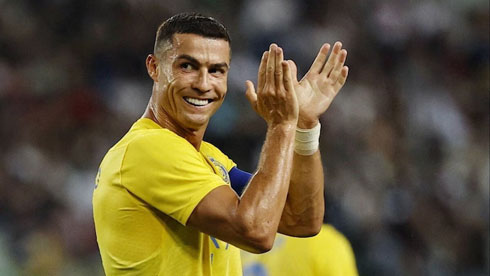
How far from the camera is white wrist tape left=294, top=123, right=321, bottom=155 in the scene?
128 inches

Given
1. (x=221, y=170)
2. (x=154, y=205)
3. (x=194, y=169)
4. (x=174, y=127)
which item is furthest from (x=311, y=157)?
(x=154, y=205)

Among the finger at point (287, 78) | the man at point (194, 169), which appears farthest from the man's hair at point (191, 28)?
the finger at point (287, 78)

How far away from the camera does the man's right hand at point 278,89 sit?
287 cm

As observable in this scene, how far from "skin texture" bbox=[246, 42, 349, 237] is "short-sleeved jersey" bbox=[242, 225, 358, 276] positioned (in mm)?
505

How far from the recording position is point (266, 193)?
2723 mm

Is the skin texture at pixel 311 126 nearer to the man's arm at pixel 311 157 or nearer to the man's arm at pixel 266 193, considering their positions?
the man's arm at pixel 311 157

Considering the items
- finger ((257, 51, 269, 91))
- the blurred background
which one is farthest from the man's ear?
the blurred background

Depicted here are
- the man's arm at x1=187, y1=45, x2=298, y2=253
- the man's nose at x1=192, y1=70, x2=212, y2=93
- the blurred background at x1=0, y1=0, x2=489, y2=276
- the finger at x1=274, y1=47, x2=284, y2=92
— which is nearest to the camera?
the man's arm at x1=187, y1=45, x2=298, y2=253

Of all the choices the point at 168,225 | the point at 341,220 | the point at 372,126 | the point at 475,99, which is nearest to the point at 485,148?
the point at 475,99

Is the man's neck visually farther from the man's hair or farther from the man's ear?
the man's hair

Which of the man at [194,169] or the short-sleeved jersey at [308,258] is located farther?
the short-sleeved jersey at [308,258]

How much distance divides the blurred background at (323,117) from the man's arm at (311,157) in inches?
105

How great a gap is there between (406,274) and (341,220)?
65 centimetres

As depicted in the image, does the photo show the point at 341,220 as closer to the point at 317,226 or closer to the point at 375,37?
the point at 375,37
